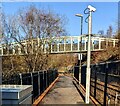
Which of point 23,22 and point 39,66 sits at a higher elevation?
point 23,22

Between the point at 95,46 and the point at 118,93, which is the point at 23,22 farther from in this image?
the point at 95,46

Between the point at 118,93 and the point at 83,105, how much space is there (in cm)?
448

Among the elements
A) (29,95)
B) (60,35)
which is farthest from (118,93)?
(60,35)

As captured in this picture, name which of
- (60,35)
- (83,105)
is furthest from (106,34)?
(83,105)

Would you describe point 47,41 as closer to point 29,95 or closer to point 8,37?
point 8,37

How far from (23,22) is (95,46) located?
27.3 metres

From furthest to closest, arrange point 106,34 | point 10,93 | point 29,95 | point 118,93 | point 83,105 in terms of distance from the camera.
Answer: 1. point 106,34
2. point 83,105
3. point 118,93
4. point 29,95
5. point 10,93

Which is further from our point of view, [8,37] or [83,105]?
[8,37]

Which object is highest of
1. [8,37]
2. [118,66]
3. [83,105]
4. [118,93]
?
[8,37]

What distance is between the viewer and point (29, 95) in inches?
105

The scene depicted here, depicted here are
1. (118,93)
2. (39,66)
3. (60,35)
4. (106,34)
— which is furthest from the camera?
(106,34)

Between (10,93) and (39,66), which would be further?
(39,66)

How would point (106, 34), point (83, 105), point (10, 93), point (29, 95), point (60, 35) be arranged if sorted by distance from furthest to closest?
point (106, 34), point (60, 35), point (83, 105), point (29, 95), point (10, 93)

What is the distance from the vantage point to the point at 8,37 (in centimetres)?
2844
